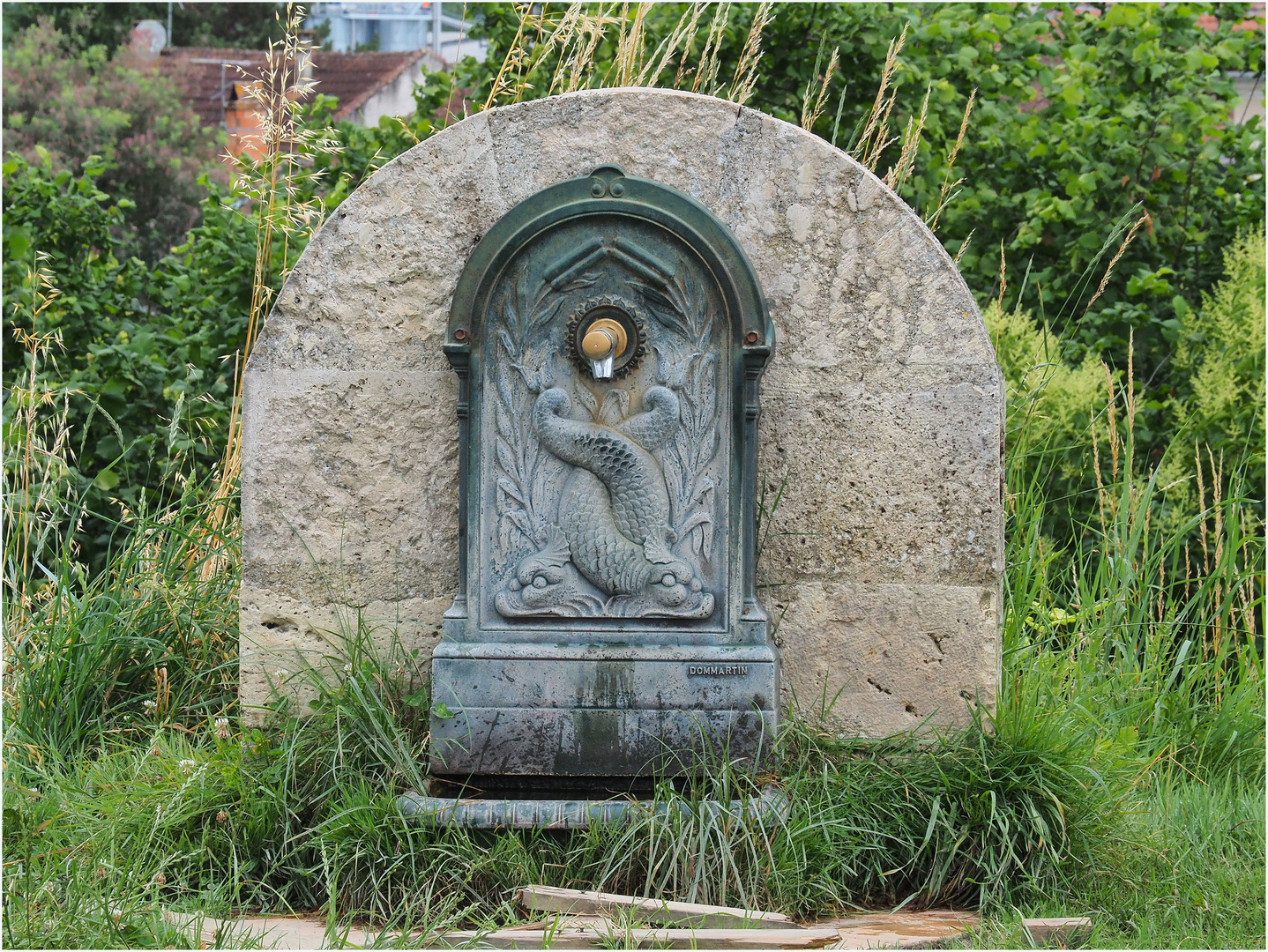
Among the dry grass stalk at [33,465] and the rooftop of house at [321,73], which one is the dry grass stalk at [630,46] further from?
the rooftop of house at [321,73]

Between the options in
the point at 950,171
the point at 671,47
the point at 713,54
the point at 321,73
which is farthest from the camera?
the point at 321,73

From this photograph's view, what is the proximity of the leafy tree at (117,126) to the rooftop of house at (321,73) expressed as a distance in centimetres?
88

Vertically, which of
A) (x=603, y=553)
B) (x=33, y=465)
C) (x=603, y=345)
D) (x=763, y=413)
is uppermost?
(x=603, y=345)

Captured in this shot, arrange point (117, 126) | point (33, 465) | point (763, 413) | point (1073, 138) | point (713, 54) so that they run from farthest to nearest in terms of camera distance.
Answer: point (117, 126) < point (1073, 138) < point (713, 54) < point (33, 465) < point (763, 413)

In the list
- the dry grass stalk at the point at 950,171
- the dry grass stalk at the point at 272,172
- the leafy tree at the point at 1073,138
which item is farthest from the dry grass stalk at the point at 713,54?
the dry grass stalk at the point at 272,172

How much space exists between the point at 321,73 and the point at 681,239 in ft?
57.5

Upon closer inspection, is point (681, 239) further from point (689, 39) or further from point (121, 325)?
point (121, 325)

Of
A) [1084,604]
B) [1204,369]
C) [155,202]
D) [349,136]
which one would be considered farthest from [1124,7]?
[155,202]

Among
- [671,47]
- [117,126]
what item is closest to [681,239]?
[671,47]

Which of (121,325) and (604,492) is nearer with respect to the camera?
(604,492)

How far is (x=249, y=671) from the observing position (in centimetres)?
329

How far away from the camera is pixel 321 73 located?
18672 millimetres

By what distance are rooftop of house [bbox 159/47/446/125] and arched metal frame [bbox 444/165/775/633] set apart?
13090 millimetres

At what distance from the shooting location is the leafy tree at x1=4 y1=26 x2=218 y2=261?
54.1 feet
